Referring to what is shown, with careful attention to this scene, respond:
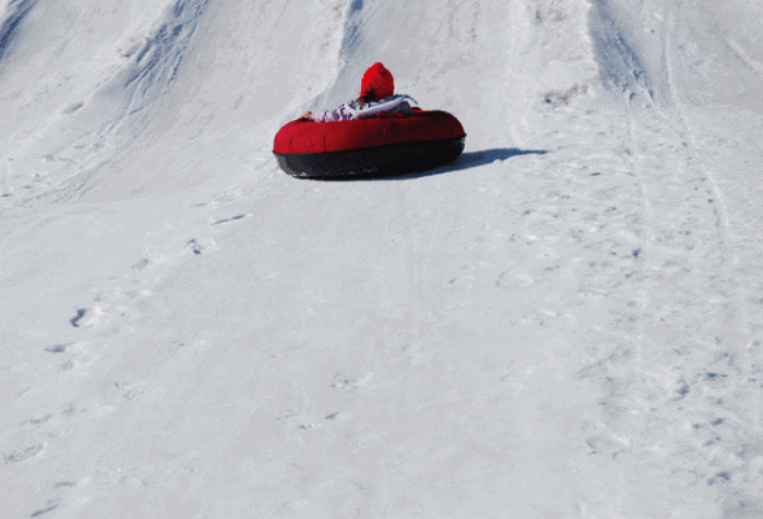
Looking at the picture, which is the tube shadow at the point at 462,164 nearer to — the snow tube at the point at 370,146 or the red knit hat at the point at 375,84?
the snow tube at the point at 370,146

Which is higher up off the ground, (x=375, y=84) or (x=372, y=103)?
(x=375, y=84)

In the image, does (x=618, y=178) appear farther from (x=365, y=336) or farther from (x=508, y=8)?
(x=508, y=8)

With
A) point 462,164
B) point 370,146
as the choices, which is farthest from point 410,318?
point 462,164

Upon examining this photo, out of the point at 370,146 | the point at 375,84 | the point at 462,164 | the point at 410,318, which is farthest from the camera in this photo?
the point at 375,84

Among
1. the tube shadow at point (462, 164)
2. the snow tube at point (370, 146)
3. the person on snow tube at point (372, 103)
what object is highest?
the person on snow tube at point (372, 103)

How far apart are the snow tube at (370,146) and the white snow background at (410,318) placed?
194mm

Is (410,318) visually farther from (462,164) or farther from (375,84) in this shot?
(375,84)

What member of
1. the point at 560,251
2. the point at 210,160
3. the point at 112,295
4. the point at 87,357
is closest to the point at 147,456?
the point at 87,357

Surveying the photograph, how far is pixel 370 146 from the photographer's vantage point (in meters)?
5.33

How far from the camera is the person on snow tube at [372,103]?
5.57m

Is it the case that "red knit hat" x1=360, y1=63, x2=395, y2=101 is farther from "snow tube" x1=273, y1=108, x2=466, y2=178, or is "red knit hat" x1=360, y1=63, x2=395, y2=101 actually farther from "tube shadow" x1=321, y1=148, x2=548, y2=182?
"tube shadow" x1=321, y1=148, x2=548, y2=182

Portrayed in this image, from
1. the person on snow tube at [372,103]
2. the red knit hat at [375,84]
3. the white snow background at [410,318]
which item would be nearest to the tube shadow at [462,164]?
the white snow background at [410,318]

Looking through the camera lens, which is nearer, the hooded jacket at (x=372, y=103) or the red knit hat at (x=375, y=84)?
the hooded jacket at (x=372, y=103)

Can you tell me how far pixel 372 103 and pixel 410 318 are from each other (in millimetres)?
2984
